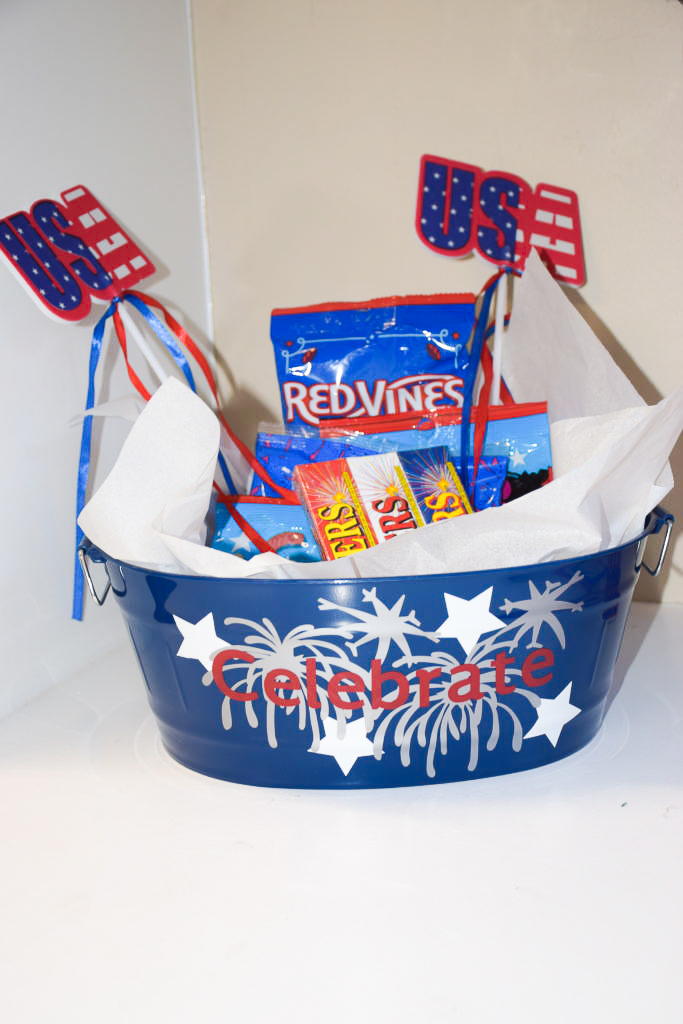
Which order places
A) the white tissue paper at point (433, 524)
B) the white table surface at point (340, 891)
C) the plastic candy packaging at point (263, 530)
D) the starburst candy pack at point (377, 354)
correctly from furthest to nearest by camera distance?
the starburst candy pack at point (377, 354) < the plastic candy packaging at point (263, 530) < the white tissue paper at point (433, 524) < the white table surface at point (340, 891)

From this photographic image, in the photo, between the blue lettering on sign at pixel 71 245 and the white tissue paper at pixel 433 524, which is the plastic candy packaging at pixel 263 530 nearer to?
the white tissue paper at pixel 433 524

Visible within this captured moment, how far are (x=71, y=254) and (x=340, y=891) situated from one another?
55 cm

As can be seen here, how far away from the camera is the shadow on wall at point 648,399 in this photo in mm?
944

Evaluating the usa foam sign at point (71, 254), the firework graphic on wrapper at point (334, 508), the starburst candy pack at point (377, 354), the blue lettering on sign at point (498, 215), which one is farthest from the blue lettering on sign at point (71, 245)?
the blue lettering on sign at point (498, 215)

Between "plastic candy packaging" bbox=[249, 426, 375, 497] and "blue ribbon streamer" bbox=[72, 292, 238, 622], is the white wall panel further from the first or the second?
"plastic candy packaging" bbox=[249, 426, 375, 497]

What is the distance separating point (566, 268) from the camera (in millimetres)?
937

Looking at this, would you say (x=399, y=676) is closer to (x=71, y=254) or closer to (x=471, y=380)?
(x=471, y=380)

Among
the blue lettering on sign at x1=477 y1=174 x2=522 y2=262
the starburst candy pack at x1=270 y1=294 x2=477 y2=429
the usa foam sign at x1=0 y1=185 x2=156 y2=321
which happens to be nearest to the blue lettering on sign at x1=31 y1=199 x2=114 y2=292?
the usa foam sign at x1=0 y1=185 x2=156 y2=321

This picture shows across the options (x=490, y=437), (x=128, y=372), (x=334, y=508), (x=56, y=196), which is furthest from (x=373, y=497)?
(x=56, y=196)

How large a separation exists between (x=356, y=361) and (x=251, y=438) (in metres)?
0.24

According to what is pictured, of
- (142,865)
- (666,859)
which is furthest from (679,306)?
(142,865)

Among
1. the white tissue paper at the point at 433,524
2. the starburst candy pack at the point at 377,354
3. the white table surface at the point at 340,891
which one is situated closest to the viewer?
the white table surface at the point at 340,891

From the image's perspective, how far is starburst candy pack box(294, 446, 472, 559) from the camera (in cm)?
69

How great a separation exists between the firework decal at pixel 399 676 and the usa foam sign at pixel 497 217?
437 millimetres
